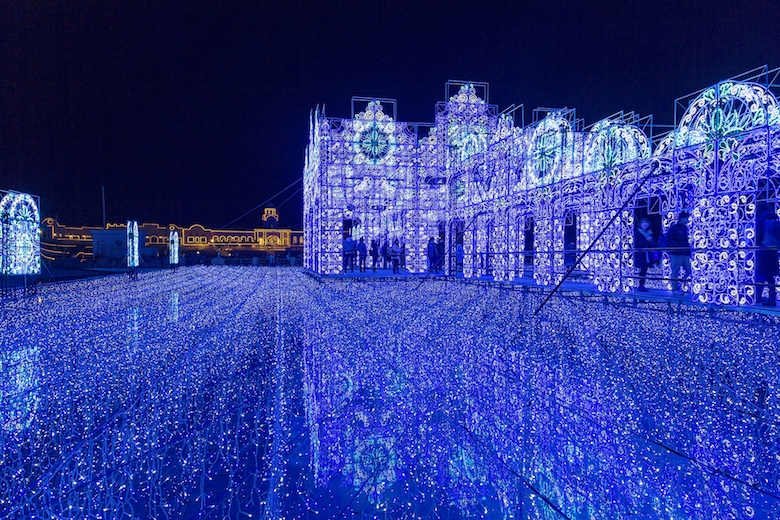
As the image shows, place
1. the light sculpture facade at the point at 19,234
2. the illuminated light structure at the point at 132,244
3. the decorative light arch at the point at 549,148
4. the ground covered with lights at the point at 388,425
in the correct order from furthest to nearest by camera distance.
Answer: the illuminated light structure at the point at 132,244
the decorative light arch at the point at 549,148
the light sculpture facade at the point at 19,234
the ground covered with lights at the point at 388,425

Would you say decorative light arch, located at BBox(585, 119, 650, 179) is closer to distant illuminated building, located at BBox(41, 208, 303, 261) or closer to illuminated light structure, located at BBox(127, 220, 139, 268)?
illuminated light structure, located at BBox(127, 220, 139, 268)

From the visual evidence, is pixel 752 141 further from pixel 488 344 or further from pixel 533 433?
pixel 533 433

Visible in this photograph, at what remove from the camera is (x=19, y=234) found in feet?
38.0

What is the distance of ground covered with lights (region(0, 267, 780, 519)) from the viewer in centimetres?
195

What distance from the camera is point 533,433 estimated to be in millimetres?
2578

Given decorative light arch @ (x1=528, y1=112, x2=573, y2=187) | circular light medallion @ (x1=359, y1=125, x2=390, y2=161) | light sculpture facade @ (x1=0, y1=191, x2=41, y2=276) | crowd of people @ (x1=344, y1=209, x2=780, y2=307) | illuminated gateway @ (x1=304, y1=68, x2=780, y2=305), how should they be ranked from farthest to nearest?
circular light medallion @ (x1=359, y1=125, x2=390, y2=161), decorative light arch @ (x1=528, y1=112, x2=573, y2=187), light sculpture facade @ (x1=0, y1=191, x2=41, y2=276), illuminated gateway @ (x1=304, y1=68, x2=780, y2=305), crowd of people @ (x1=344, y1=209, x2=780, y2=307)

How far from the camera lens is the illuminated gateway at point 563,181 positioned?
824cm

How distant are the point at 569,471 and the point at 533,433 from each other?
16.5 inches

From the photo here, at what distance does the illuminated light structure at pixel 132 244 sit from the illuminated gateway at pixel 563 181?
296 inches

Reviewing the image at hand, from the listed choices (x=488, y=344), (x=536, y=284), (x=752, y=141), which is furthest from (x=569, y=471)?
(x=536, y=284)

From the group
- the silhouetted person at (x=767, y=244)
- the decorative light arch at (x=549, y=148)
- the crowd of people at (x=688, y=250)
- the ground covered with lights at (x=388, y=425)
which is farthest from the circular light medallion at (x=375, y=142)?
the ground covered with lights at (x=388, y=425)

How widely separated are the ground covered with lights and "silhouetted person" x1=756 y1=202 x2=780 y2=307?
2.72m

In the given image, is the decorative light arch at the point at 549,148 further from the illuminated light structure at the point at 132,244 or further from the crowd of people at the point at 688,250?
the illuminated light structure at the point at 132,244

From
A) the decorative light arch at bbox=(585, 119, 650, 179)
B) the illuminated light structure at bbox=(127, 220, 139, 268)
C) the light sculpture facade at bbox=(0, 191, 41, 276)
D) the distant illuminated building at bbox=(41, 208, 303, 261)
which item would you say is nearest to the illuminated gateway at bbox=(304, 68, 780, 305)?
the decorative light arch at bbox=(585, 119, 650, 179)
